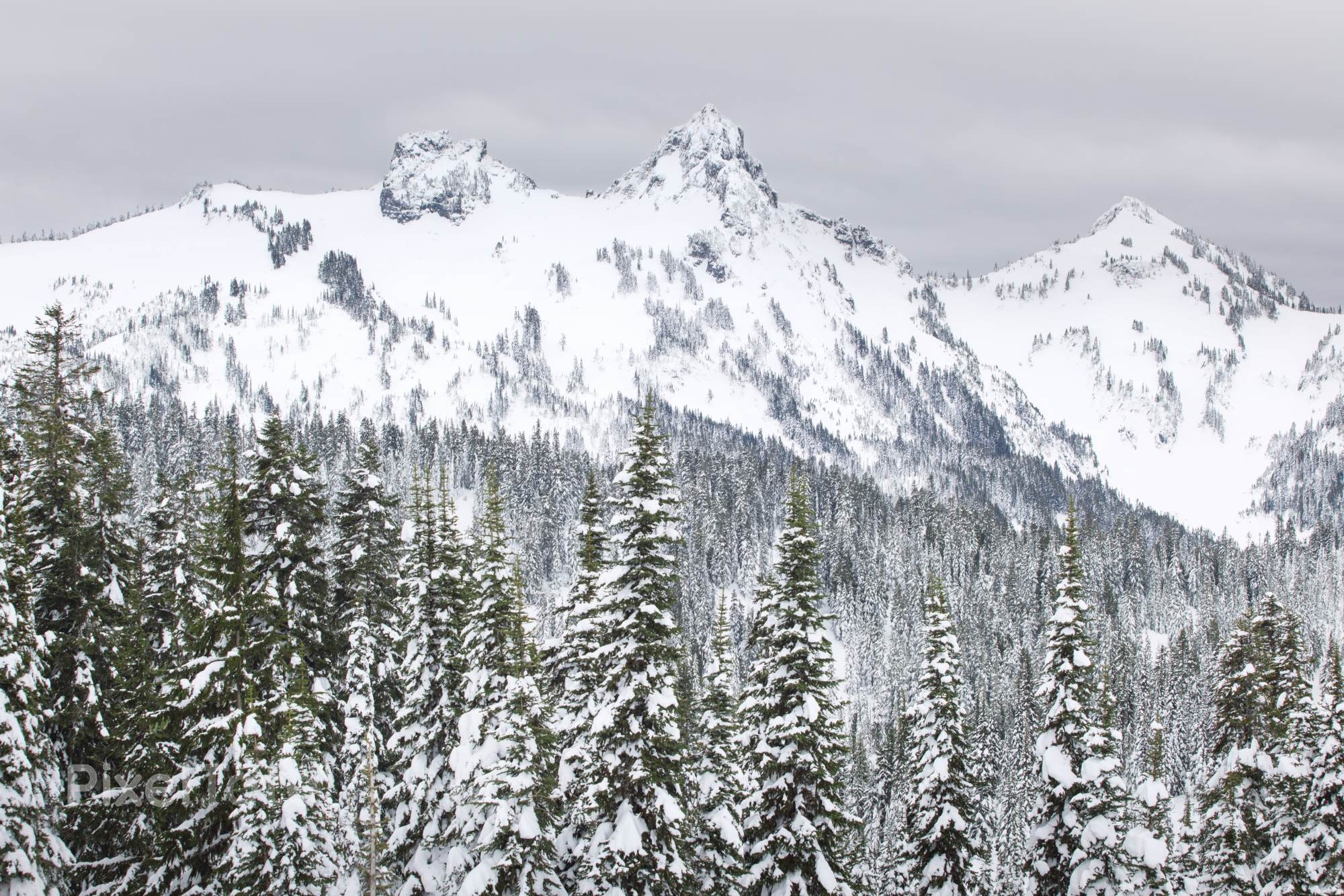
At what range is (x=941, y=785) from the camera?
2852 cm

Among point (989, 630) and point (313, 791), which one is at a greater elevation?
point (313, 791)

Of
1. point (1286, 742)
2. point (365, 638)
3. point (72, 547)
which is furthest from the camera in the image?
point (1286, 742)

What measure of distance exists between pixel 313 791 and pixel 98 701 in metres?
6.36

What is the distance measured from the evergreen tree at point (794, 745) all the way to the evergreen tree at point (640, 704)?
315cm

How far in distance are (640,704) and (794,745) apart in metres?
4.98

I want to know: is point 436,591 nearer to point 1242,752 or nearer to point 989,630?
point 1242,752

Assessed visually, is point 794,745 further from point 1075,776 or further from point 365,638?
point 365,638

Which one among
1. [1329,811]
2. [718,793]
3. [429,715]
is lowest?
[1329,811]

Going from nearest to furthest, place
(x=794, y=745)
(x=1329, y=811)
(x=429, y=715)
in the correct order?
(x=794, y=745), (x=429, y=715), (x=1329, y=811)

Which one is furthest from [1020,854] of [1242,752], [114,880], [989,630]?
[989,630]

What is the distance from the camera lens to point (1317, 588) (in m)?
179

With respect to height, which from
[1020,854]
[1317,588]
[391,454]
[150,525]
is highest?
[391,454]

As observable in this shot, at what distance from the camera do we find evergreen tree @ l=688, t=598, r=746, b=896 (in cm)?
2470

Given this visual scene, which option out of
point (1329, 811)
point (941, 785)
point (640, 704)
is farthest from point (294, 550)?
point (1329, 811)
